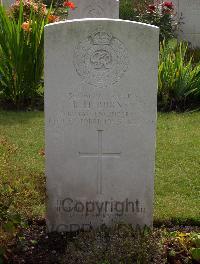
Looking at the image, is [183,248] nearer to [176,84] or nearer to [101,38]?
[101,38]

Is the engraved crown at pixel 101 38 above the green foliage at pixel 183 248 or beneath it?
above

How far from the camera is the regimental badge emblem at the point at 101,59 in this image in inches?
152

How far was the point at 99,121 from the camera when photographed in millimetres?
4012

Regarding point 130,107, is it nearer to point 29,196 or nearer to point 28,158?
point 29,196

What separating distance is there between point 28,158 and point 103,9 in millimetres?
4120

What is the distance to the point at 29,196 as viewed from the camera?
13.0 ft

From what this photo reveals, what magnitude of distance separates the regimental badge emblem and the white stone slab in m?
5.44

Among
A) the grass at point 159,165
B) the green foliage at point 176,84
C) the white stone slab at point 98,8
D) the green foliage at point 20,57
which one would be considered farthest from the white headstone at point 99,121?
the white stone slab at point 98,8

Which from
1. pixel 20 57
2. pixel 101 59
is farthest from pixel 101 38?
pixel 20 57

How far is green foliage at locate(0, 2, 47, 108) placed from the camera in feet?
23.9

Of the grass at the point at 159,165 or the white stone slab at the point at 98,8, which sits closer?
the grass at the point at 159,165

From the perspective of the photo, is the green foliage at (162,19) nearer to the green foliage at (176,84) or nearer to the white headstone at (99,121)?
the green foliage at (176,84)

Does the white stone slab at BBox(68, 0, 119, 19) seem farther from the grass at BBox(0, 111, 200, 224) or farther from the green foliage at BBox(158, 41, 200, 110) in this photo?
the grass at BBox(0, 111, 200, 224)

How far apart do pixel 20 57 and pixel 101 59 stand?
144 inches
